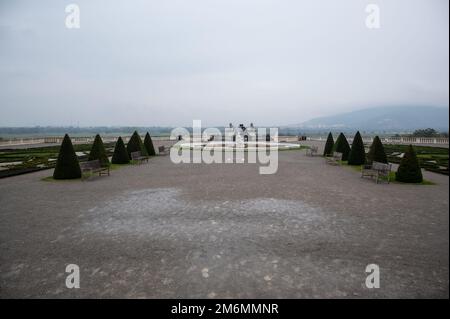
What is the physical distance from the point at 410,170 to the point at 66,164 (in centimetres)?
1912

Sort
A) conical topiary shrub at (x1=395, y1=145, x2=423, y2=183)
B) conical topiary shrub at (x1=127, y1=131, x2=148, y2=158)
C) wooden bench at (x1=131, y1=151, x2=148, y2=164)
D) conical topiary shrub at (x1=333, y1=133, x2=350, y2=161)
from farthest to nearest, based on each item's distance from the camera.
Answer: conical topiary shrub at (x1=127, y1=131, x2=148, y2=158)
conical topiary shrub at (x1=333, y1=133, x2=350, y2=161)
wooden bench at (x1=131, y1=151, x2=148, y2=164)
conical topiary shrub at (x1=395, y1=145, x2=423, y2=183)

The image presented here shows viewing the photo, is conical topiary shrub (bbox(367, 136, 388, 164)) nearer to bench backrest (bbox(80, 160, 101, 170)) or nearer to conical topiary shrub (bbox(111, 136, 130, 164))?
bench backrest (bbox(80, 160, 101, 170))

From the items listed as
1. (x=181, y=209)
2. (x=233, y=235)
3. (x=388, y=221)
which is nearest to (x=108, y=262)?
(x=233, y=235)

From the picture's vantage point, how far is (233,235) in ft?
24.8

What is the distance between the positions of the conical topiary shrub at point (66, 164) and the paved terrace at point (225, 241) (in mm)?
2781

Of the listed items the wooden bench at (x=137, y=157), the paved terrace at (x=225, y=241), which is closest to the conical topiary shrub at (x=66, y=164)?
the paved terrace at (x=225, y=241)

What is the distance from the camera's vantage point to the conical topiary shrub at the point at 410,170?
14.7 meters

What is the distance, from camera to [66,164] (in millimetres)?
16312

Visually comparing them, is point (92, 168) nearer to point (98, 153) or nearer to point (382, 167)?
point (98, 153)

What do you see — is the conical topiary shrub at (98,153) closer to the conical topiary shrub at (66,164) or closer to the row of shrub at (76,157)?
the row of shrub at (76,157)

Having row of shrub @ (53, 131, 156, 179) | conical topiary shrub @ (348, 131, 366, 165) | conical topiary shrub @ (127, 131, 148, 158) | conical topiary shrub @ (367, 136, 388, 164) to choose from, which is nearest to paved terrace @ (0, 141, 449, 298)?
row of shrub @ (53, 131, 156, 179)

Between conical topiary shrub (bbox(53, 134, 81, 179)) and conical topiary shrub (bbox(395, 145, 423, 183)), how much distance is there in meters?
18.2

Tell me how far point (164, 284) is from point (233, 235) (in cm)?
278

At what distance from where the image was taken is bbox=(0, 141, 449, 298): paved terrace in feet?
16.8
